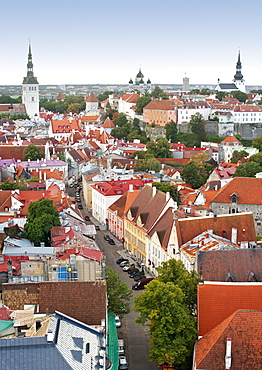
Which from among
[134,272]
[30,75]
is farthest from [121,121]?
[134,272]

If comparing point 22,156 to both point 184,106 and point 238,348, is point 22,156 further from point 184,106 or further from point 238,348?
point 238,348

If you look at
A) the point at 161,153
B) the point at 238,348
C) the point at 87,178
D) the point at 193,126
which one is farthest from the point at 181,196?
the point at 193,126

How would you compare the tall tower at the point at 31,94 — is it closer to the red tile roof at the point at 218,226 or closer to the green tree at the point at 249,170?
the green tree at the point at 249,170

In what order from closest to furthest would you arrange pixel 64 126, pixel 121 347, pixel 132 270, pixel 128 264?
pixel 121 347, pixel 132 270, pixel 128 264, pixel 64 126

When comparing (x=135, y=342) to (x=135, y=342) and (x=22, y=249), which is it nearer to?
(x=135, y=342)

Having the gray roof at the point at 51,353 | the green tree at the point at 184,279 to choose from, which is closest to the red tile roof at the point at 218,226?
the green tree at the point at 184,279

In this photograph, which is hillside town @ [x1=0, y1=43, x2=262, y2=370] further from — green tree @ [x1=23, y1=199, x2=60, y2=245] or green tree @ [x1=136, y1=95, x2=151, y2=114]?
green tree @ [x1=136, y1=95, x2=151, y2=114]

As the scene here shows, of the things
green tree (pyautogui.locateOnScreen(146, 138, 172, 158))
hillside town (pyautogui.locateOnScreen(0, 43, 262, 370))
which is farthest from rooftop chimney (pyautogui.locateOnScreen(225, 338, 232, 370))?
green tree (pyautogui.locateOnScreen(146, 138, 172, 158))
